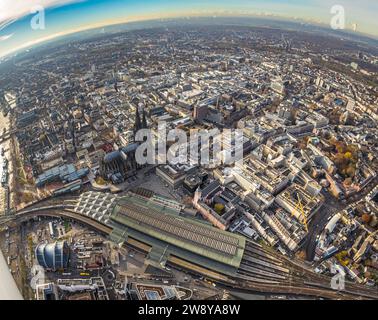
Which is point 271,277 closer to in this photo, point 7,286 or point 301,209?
point 301,209

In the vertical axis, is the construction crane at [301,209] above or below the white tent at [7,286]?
below

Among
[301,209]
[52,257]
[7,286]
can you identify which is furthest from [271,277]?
[7,286]

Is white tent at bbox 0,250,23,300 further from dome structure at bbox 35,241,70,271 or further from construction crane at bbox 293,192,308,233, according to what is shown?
construction crane at bbox 293,192,308,233

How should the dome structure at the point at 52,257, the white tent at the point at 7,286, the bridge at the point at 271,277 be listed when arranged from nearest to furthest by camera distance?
1. the white tent at the point at 7,286
2. the bridge at the point at 271,277
3. the dome structure at the point at 52,257

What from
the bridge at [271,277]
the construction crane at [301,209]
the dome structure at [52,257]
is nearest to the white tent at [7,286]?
the dome structure at [52,257]

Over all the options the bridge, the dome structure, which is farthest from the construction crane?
the dome structure

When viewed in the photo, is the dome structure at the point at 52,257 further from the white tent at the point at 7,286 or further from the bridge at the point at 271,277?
the bridge at the point at 271,277

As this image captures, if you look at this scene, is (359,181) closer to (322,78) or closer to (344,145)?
(344,145)

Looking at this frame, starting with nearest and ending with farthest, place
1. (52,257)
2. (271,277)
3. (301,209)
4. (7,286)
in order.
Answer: (7,286)
(52,257)
(271,277)
(301,209)
